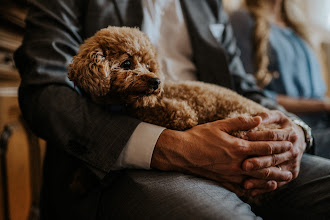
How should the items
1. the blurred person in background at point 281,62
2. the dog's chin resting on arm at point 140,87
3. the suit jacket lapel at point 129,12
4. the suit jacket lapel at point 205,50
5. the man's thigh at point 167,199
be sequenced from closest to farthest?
the man's thigh at point 167,199, the dog's chin resting on arm at point 140,87, the suit jacket lapel at point 129,12, the suit jacket lapel at point 205,50, the blurred person in background at point 281,62

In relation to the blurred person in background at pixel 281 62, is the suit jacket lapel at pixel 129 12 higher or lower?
higher

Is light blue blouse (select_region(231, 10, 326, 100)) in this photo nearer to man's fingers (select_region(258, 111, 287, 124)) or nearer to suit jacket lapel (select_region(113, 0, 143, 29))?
man's fingers (select_region(258, 111, 287, 124))

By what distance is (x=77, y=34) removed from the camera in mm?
744

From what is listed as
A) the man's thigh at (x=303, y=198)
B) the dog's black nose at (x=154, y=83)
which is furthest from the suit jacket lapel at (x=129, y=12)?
the man's thigh at (x=303, y=198)

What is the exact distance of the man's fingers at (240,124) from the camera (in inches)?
22.7

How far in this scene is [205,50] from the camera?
2.95ft

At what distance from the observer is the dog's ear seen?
52 centimetres

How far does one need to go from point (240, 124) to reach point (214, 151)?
102 mm

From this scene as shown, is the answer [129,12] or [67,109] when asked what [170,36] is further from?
[67,109]

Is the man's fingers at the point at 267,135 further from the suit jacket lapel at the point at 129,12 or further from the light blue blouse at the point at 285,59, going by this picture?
the light blue blouse at the point at 285,59

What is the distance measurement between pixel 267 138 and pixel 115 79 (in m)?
0.44

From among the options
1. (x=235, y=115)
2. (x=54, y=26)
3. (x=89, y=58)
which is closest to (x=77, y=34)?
(x=54, y=26)

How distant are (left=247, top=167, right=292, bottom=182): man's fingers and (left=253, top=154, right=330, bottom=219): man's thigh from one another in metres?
0.08

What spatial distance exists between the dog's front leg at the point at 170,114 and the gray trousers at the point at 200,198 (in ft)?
0.46
